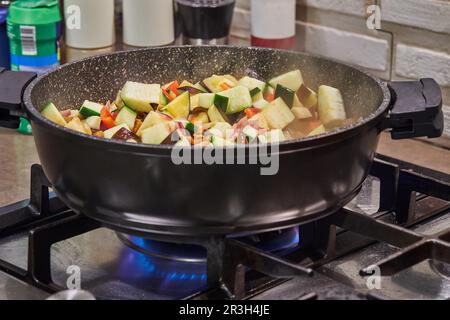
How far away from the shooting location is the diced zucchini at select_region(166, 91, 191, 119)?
1152 mm

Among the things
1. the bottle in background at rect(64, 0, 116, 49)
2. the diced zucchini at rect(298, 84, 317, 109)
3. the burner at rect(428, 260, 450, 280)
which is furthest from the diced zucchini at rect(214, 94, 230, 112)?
the bottle in background at rect(64, 0, 116, 49)

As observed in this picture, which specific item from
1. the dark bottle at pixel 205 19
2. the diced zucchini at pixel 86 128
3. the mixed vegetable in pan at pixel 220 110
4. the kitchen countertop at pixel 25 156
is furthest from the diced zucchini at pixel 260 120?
the dark bottle at pixel 205 19

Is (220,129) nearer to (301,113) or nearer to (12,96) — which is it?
(301,113)

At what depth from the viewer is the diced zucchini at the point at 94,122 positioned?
3.72ft

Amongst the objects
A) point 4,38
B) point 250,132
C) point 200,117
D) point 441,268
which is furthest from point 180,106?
point 4,38

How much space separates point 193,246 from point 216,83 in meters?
0.26

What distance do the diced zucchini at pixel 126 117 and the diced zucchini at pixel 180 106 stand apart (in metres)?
0.05

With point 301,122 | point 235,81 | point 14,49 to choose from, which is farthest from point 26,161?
point 301,122

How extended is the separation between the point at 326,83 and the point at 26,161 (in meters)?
0.57

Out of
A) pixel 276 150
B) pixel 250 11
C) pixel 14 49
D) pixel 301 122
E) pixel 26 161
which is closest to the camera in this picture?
pixel 276 150

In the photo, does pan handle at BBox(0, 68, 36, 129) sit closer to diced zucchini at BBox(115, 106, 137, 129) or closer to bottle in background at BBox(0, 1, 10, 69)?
diced zucchini at BBox(115, 106, 137, 129)

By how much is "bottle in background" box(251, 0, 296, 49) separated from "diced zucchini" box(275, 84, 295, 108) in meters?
0.48
